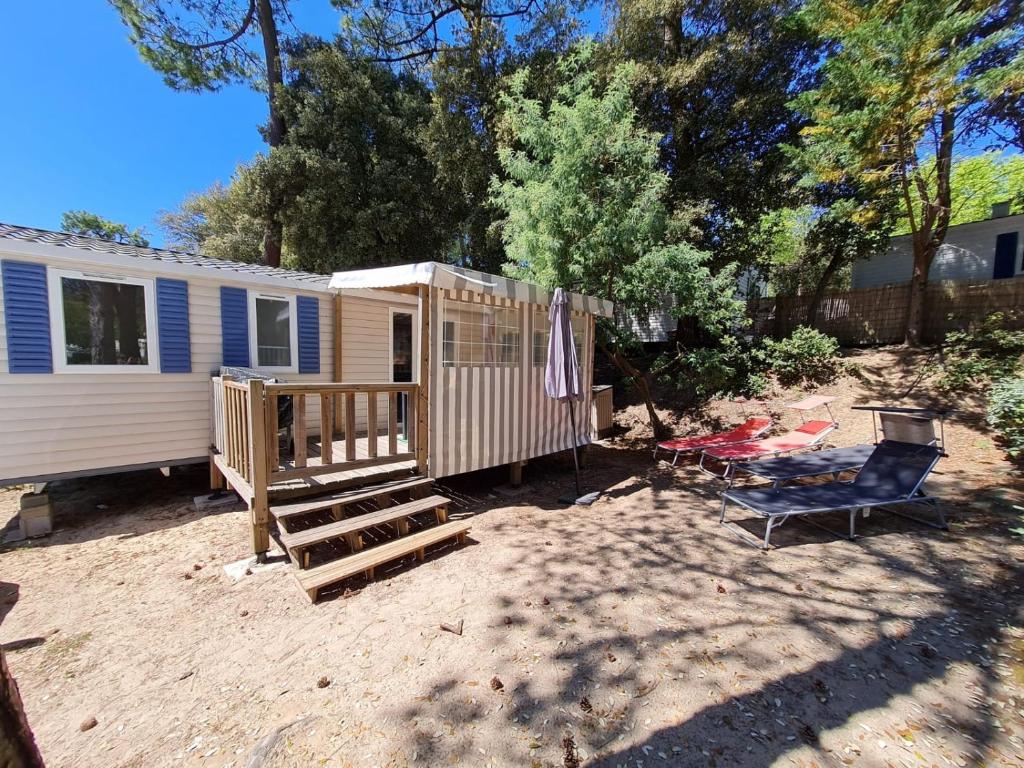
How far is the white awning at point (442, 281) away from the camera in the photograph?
433 cm

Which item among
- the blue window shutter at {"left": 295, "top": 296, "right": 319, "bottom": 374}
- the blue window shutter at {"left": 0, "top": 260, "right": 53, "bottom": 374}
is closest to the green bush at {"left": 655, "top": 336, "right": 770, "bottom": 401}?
the blue window shutter at {"left": 295, "top": 296, "right": 319, "bottom": 374}

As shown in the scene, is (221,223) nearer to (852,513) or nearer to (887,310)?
(852,513)

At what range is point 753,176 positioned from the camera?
34.5 feet

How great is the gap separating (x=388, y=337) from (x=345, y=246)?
630cm

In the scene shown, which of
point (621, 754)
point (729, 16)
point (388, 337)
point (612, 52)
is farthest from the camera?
point (612, 52)

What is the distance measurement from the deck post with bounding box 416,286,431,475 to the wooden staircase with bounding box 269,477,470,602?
0.96 ft

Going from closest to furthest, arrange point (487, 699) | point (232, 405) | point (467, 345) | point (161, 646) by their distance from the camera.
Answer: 1. point (487, 699)
2. point (161, 646)
3. point (232, 405)
4. point (467, 345)

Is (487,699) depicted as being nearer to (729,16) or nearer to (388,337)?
(388,337)

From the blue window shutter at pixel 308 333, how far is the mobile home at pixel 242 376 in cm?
2

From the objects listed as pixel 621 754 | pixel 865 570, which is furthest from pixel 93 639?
pixel 865 570

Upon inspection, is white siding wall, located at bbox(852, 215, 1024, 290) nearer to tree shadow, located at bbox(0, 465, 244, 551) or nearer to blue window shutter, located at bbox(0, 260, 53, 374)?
tree shadow, located at bbox(0, 465, 244, 551)

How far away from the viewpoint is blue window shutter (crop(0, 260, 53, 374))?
14.5 ft

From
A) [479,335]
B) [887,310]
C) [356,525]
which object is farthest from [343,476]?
[887,310]

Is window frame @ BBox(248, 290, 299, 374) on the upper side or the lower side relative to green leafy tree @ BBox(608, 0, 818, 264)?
lower
